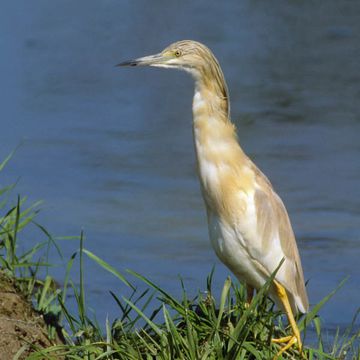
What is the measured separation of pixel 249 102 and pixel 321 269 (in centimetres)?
335

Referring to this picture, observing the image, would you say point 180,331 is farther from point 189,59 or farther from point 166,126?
point 166,126

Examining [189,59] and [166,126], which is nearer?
[189,59]

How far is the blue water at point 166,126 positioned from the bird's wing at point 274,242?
874 mm

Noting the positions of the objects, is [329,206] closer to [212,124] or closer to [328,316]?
[328,316]

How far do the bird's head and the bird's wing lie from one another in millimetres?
520

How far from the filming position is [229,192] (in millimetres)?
5449

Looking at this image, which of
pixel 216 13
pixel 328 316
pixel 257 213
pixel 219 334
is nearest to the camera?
pixel 219 334

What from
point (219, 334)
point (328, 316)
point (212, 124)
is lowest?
point (328, 316)

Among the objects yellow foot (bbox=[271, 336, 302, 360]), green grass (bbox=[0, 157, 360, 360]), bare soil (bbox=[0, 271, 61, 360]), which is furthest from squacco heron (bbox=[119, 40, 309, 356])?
bare soil (bbox=[0, 271, 61, 360])

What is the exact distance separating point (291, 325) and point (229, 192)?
2.09ft

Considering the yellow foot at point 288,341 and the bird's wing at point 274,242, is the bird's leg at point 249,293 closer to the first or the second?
the bird's wing at point 274,242

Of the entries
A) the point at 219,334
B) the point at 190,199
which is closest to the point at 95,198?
the point at 190,199

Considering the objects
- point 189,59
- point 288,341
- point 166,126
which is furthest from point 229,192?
point 166,126

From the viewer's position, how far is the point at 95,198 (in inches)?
326
